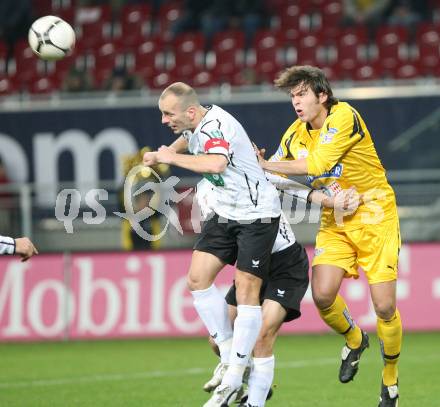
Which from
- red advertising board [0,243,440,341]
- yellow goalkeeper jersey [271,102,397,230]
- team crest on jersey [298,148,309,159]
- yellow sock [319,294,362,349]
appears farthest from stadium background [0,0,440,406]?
team crest on jersey [298,148,309,159]

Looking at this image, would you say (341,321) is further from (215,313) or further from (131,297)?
(131,297)

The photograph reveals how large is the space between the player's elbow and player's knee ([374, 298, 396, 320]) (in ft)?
5.73

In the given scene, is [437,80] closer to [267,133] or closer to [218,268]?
[267,133]

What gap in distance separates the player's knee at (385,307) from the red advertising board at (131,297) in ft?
19.7

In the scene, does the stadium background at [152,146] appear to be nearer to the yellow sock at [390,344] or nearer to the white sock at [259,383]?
the yellow sock at [390,344]

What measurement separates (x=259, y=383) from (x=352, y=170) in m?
1.90

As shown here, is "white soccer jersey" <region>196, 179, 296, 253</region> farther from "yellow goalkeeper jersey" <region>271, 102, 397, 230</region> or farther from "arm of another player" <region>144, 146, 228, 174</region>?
"arm of another player" <region>144, 146, 228, 174</region>

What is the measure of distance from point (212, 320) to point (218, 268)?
38cm

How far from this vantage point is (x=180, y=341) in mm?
13859

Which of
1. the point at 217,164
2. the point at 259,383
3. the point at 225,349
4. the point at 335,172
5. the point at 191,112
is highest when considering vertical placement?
the point at 191,112

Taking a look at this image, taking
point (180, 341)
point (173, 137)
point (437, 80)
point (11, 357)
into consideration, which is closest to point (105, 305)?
point (180, 341)

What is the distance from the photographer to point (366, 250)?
8.20 meters

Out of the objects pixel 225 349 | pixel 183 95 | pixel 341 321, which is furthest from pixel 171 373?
pixel 183 95

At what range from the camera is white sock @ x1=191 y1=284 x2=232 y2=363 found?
7609mm
